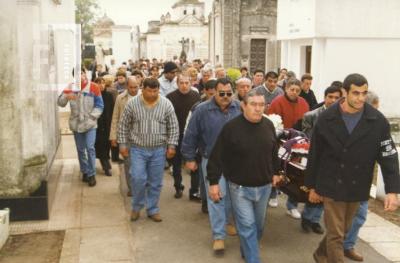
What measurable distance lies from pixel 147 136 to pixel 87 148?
2200 millimetres

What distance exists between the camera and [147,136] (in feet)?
22.5

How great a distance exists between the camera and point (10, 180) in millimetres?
6793

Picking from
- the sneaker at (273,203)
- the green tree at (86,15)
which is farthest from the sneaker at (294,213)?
the green tree at (86,15)

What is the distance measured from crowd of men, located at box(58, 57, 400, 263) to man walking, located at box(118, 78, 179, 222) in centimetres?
1

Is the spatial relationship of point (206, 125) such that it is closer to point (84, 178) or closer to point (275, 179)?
point (275, 179)

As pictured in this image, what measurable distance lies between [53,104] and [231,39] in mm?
22826

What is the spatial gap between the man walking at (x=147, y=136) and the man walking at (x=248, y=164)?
1637mm

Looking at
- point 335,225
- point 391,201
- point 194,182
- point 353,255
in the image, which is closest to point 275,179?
point 335,225

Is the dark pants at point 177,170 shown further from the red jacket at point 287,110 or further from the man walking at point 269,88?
the man walking at point 269,88

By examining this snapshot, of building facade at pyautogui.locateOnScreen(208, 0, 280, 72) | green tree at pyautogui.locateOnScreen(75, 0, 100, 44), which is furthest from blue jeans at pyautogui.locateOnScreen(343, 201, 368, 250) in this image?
green tree at pyautogui.locateOnScreen(75, 0, 100, 44)

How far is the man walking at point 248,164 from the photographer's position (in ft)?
17.2

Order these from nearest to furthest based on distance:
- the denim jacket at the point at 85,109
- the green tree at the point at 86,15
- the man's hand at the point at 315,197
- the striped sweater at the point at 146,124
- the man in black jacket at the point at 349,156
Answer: the man in black jacket at the point at 349,156 < the man's hand at the point at 315,197 < the striped sweater at the point at 146,124 < the denim jacket at the point at 85,109 < the green tree at the point at 86,15

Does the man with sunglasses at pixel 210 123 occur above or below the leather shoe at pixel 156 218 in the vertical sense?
above

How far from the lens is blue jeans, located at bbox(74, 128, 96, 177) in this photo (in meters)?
8.67
